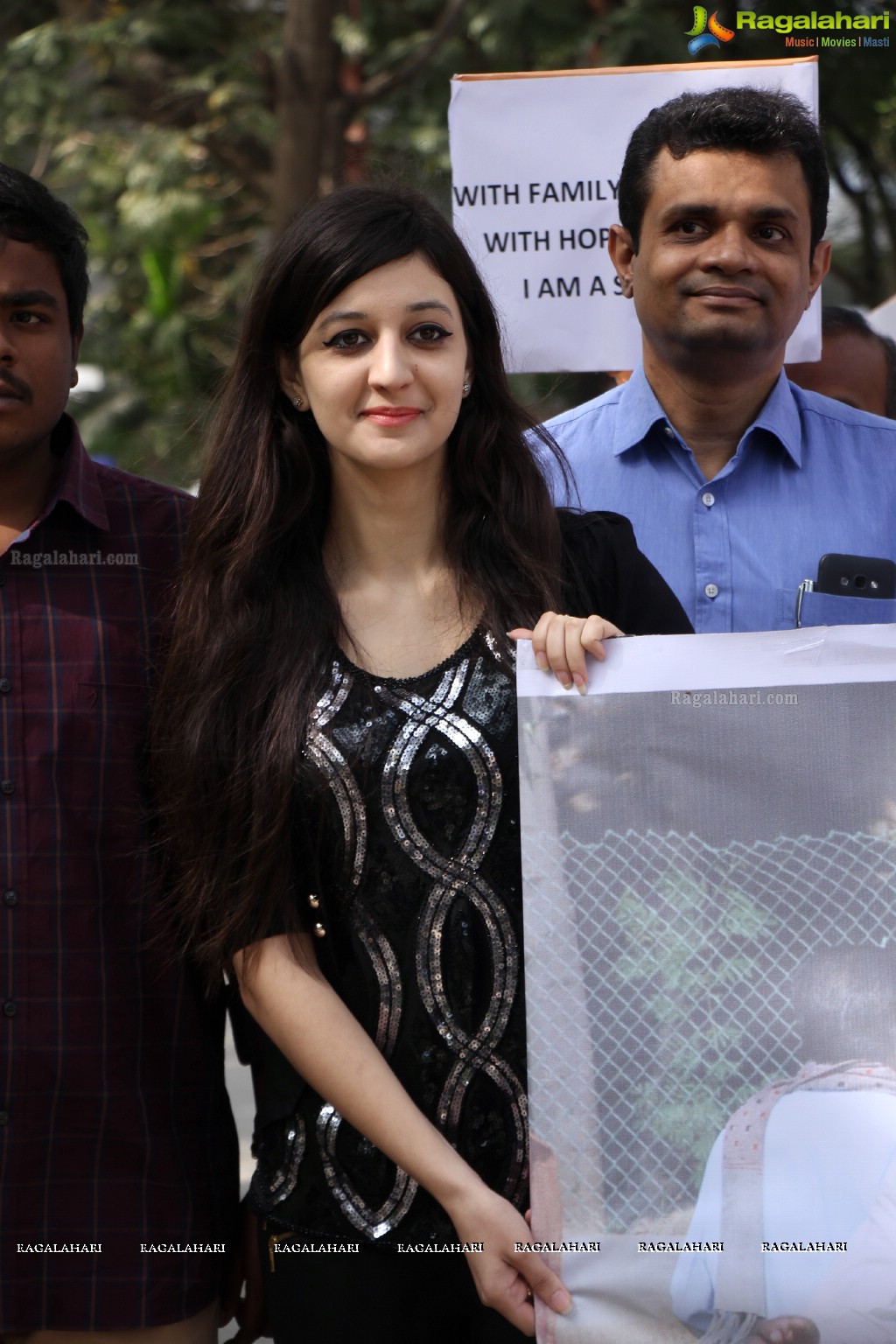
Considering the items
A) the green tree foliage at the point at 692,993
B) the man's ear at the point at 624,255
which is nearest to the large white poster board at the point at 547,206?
the man's ear at the point at 624,255

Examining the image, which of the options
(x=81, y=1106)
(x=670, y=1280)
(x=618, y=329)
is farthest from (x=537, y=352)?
(x=670, y=1280)

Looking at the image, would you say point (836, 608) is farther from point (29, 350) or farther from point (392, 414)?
point (29, 350)

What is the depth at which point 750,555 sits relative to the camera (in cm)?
262

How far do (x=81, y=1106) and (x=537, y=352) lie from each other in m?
1.88

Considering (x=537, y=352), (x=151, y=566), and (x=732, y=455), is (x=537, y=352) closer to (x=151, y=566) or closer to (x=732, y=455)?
(x=732, y=455)

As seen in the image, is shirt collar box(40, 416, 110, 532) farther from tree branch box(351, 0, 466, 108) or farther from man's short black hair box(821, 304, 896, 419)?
tree branch box(351, 0, 466, 108)

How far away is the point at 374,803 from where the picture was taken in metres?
2.04

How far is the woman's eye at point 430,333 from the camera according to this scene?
2119mm

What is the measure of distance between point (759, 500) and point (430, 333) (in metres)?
0.79

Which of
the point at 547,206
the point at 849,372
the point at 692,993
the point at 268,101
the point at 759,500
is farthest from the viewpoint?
the point at 268,101

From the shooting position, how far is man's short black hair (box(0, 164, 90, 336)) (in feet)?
7.82

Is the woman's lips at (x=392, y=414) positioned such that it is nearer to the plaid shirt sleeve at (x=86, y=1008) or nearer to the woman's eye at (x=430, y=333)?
the woman's eye at (x=430, y=333)

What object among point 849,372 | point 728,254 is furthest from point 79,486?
point 849,372

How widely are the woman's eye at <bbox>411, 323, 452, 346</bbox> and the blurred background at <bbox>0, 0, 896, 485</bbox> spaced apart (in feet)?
14.8
